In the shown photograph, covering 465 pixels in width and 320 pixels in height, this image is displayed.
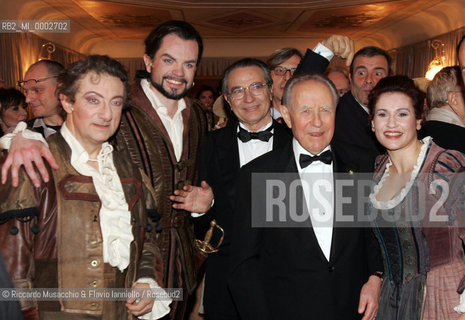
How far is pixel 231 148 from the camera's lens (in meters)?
2.86

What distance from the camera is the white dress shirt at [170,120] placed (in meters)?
2.80

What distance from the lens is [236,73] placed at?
2.90 meters

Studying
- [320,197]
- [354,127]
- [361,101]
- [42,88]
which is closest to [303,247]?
[320,197]

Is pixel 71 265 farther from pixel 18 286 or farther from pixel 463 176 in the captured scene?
pixel 463 176

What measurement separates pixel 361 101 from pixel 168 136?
1.76 m

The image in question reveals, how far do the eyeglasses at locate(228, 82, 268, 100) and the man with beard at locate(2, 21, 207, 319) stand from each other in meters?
0.30

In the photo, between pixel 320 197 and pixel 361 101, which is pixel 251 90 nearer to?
pixel 320 197

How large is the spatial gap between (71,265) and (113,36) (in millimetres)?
13150

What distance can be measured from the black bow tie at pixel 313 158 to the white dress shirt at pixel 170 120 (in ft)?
2.91

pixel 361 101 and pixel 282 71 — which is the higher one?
pixel 282 71

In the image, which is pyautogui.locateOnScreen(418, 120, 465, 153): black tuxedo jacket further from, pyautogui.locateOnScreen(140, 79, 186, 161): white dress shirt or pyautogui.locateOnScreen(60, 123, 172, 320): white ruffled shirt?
pyautogui.locateOnScreen(60, 123, 172, 320): white ruffled shirt

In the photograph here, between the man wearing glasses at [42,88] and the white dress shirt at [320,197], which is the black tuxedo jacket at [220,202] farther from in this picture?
the man wearing glasses at [42,88]

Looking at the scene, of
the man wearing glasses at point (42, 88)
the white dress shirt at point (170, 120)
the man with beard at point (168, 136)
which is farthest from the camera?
the man wearing glasses at point (42, 88)

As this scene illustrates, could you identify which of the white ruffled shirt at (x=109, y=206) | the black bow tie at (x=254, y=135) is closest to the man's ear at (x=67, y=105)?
the white ruffled shirt at (x=109, y=206)
